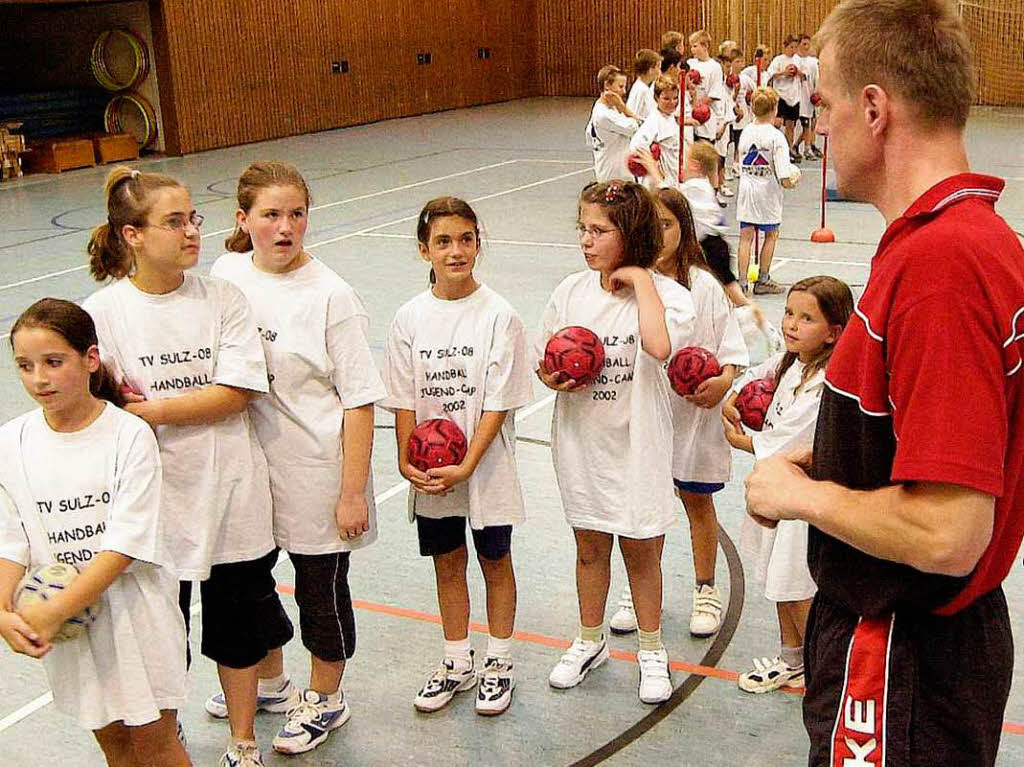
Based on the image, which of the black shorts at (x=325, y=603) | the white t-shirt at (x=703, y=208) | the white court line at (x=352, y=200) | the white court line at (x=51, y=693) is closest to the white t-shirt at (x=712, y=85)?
the white court line at (x=352, y=200)

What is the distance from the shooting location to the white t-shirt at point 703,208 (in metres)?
6.20

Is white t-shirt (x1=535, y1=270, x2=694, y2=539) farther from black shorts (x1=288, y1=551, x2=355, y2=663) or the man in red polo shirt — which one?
the man in red polo shirt

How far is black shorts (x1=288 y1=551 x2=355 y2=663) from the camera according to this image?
11.0ft

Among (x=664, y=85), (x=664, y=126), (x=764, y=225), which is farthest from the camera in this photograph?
(x=664, y=126)

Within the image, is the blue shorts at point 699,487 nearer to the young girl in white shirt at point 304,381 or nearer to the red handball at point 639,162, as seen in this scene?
the young girl in white shirt at point 304,381

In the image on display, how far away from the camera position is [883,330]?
64.6 inches

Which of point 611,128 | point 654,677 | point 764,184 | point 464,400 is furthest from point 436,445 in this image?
point 611,128

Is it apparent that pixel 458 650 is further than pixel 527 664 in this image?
No

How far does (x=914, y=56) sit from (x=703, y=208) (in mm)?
4930

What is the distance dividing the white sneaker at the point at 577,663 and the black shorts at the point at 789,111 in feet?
45.5

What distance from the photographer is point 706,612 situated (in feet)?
13.3

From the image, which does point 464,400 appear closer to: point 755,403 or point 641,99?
point 755,403

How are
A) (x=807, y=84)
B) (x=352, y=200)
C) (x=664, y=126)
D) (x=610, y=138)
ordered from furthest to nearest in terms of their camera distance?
(x=807, y=84)
(x=352, y=200)
(x=610, y=138)
(x=664, y=126)

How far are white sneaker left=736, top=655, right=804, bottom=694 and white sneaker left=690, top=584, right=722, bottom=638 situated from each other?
0.33 meters
